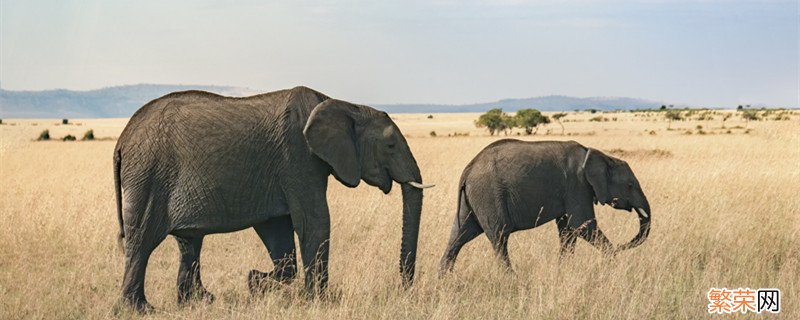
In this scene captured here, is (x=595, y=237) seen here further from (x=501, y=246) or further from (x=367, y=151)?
(x=367, y=151)

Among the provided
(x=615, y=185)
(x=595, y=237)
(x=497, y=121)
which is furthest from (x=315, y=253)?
(x=497, y=121)

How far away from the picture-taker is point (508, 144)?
1091 cm

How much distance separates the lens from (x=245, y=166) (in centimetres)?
830

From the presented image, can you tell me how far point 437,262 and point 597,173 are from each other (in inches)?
90.3

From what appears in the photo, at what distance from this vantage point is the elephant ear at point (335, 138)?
8125 mm

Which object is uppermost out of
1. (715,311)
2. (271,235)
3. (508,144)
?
(508,144)

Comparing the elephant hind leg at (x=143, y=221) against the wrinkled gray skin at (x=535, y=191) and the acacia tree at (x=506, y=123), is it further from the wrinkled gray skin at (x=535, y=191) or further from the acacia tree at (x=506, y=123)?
the acacia tree at (x=506, y=123)

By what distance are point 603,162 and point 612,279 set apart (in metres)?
2.31

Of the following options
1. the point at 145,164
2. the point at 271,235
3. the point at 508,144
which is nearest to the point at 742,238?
the point at 508,144

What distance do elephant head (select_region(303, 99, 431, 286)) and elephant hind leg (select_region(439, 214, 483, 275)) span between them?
5.74 ft

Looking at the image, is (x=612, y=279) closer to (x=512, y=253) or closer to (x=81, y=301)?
(x=512, y=253)

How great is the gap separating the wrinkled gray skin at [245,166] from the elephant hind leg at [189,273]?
2.19 feet

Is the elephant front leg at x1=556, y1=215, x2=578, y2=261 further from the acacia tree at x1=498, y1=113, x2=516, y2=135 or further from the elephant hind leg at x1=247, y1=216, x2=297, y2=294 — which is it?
the acacia tree at x1=498, y1=113, x2=516, y2=135

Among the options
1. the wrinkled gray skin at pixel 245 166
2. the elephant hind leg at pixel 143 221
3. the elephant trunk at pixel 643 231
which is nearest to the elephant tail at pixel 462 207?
the elephant trunk at pixel 643 231
